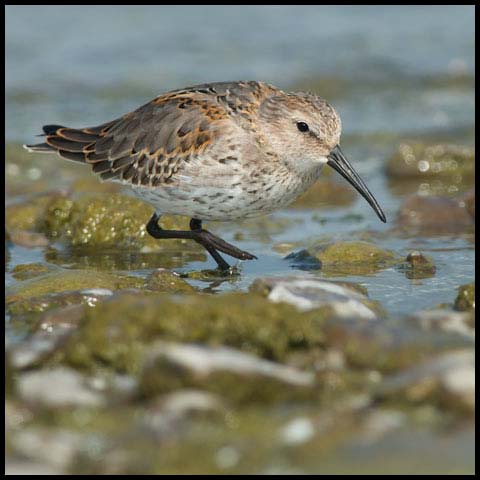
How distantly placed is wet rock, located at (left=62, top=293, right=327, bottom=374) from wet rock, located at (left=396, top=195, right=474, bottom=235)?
4.38m

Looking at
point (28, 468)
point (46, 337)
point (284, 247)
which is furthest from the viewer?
point (284, 247)

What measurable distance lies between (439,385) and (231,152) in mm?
3692

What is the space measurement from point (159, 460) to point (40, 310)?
2776mm

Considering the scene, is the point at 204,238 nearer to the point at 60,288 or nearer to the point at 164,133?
the point at 164,133

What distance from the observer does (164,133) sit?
898 cm

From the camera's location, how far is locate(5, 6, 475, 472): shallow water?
983 cm

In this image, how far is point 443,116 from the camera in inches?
601

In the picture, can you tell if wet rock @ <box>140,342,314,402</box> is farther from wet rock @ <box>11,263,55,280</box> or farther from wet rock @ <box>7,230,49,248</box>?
wet rock @ <box>7,230,49,248</box>

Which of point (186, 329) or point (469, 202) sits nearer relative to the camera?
point (186, 329)

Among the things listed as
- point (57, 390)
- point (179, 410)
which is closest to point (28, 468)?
point (57, 390)

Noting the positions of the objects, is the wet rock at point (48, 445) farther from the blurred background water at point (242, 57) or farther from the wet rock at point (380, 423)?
the blurred background water at point (242, 57)

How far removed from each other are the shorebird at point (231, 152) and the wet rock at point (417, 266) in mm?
500

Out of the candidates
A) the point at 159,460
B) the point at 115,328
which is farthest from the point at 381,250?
the point at 159,460

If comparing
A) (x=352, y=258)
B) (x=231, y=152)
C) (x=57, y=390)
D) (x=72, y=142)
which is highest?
(x=72, y=142)
